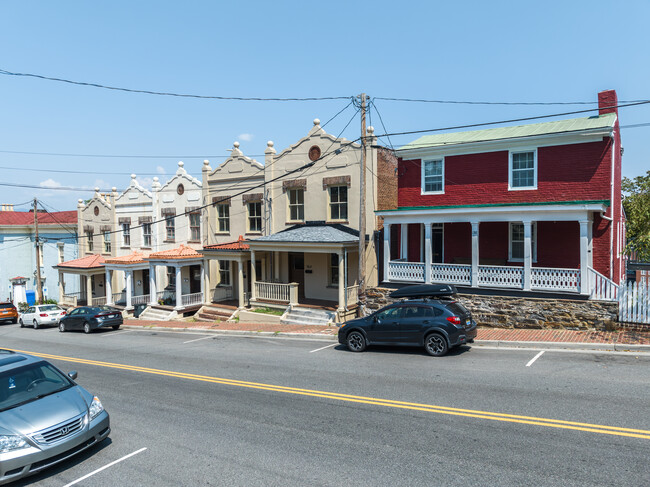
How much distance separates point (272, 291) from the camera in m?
23.0

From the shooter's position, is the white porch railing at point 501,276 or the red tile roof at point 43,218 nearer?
the white porch railing at point 501,276

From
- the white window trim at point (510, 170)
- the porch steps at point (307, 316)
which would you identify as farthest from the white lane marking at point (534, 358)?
the porch steps at point (307, 316)

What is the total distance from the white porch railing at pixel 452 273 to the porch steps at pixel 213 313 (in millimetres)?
11240

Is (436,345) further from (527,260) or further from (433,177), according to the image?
(433,177)

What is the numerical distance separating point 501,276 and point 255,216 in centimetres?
1417

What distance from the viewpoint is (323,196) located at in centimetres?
2311

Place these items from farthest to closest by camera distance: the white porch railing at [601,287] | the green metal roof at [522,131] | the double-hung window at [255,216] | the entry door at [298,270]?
the double-hung window at [255,216] < the entry door at [298,270] < the green metal roof at [522,131] < the white porch railing at [601,287]

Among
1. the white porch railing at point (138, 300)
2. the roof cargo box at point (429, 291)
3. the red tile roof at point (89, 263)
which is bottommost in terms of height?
the white porch railing at point (138, 300)

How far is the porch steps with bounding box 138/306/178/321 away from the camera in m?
26.7

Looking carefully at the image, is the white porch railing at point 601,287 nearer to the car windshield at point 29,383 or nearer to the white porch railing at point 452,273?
the white porch railing at point 452,273

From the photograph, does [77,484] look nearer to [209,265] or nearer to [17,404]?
[17,404]

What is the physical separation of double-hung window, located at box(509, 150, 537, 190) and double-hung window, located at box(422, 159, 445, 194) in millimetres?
2799

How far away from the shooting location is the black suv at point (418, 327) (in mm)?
12586

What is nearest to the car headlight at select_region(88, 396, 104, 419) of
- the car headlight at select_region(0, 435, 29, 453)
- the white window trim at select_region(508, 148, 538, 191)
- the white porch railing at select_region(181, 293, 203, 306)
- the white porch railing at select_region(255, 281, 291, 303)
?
the car headlight at select_region(0, 435, 29, 453)
